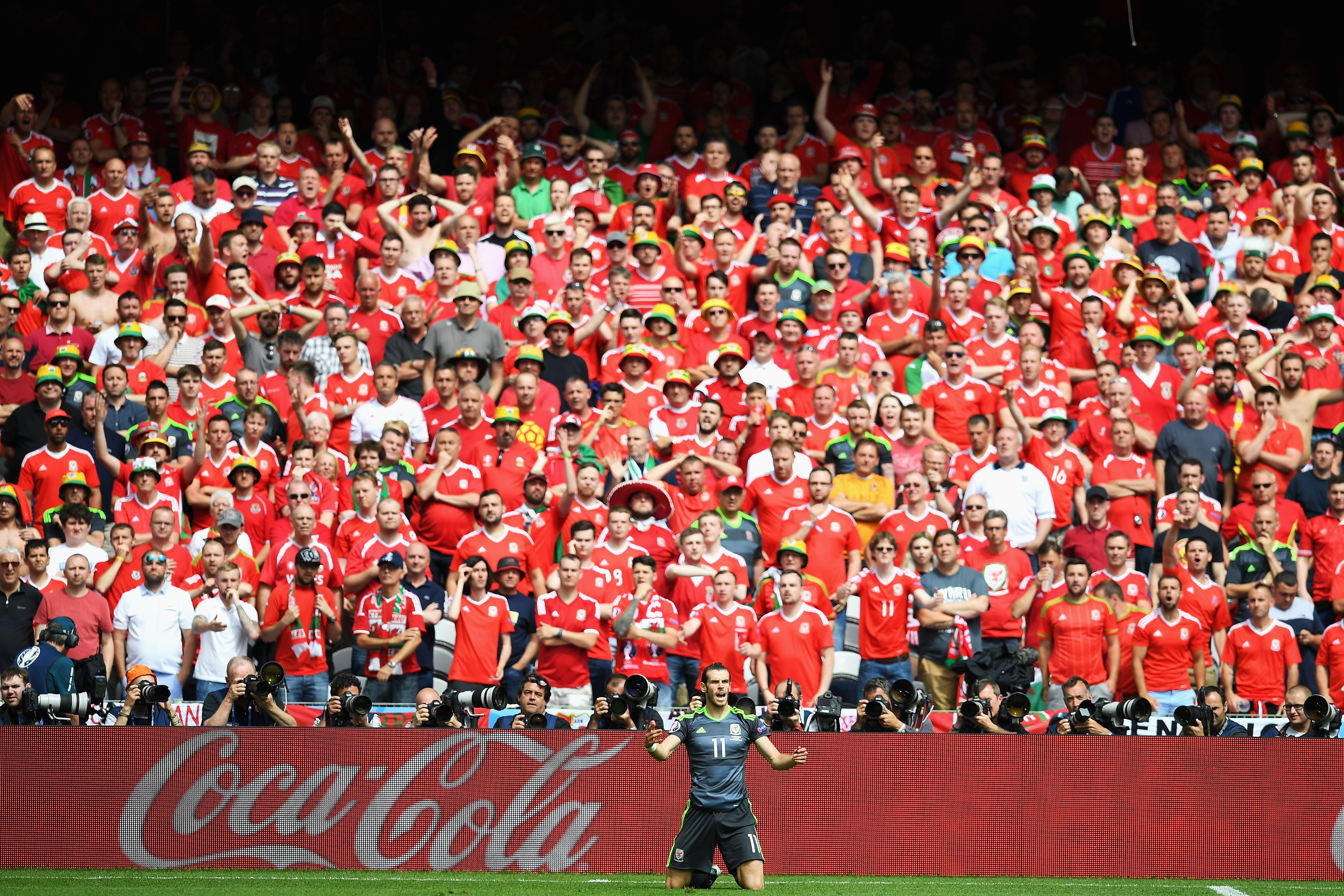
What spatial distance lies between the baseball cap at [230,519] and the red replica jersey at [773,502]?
4.78 metres

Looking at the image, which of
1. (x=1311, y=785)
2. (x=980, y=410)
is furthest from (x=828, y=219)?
(x=1311, y=785)

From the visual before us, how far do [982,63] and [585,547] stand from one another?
11.4 metres

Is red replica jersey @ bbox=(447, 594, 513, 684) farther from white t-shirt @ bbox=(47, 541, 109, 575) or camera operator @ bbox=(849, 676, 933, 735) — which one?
white t-shirt @ bbox=(47, 541, 109, 575)

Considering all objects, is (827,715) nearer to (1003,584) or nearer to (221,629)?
(1003,584)

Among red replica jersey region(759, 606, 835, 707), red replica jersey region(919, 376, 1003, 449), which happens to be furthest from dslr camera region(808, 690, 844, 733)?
red replica jersey region(919, 376, 1003, 449)

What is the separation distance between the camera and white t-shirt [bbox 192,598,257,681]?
14398 millimetres

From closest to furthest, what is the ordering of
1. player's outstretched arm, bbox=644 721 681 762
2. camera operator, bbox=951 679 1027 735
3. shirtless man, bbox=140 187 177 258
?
player's outstretched arm, bbox=644 721 681 762 → camera operator, bbox=951 679 1027 735 → shirtless man, bbox=140 187 177 258

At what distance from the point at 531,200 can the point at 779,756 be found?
33.0 feet

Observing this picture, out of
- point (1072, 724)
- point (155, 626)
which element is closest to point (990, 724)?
point (1072, 724)

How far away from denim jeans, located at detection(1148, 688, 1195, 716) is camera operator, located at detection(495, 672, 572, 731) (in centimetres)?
A: 541

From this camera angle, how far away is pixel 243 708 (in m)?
13.2

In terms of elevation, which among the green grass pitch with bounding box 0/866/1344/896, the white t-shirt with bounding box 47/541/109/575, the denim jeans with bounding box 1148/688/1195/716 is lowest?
the green grass pitch with bounding box 0/866/1344/896

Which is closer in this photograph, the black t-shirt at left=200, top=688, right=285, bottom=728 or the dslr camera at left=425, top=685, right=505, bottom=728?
the dslr camera at left=425, top=685, right=505, bottom=728

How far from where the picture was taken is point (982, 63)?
2302cm
